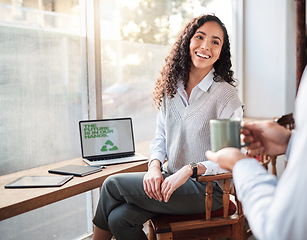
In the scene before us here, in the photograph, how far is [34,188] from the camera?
1.39 metres

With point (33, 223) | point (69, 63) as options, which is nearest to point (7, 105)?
point (69, 63)

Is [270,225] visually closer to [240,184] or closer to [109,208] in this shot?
[240,184]

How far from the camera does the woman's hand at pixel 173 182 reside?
1.37 m

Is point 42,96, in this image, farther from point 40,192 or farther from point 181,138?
point 181,138

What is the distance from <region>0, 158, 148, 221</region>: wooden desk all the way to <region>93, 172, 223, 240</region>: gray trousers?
0.31 ft

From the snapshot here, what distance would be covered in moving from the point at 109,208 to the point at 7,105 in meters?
0.81

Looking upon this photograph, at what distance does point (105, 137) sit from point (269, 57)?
6.93 ft

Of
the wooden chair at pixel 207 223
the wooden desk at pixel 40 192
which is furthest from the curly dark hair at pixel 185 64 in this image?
the wooden chair at pixel 207 223

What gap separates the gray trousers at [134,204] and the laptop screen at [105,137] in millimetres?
398

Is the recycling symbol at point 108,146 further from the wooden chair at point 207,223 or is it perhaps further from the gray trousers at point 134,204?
the wooden chair at point 207,223

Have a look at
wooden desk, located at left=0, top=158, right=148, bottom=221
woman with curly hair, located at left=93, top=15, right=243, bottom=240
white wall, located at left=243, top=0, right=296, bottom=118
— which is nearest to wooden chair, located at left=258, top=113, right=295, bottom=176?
white wall, located at left=243, top=0, right=296, bottom=118

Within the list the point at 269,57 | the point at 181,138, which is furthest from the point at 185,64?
the point at 269,57

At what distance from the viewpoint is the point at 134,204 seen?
57.4 inches

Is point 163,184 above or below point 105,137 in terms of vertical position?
below
